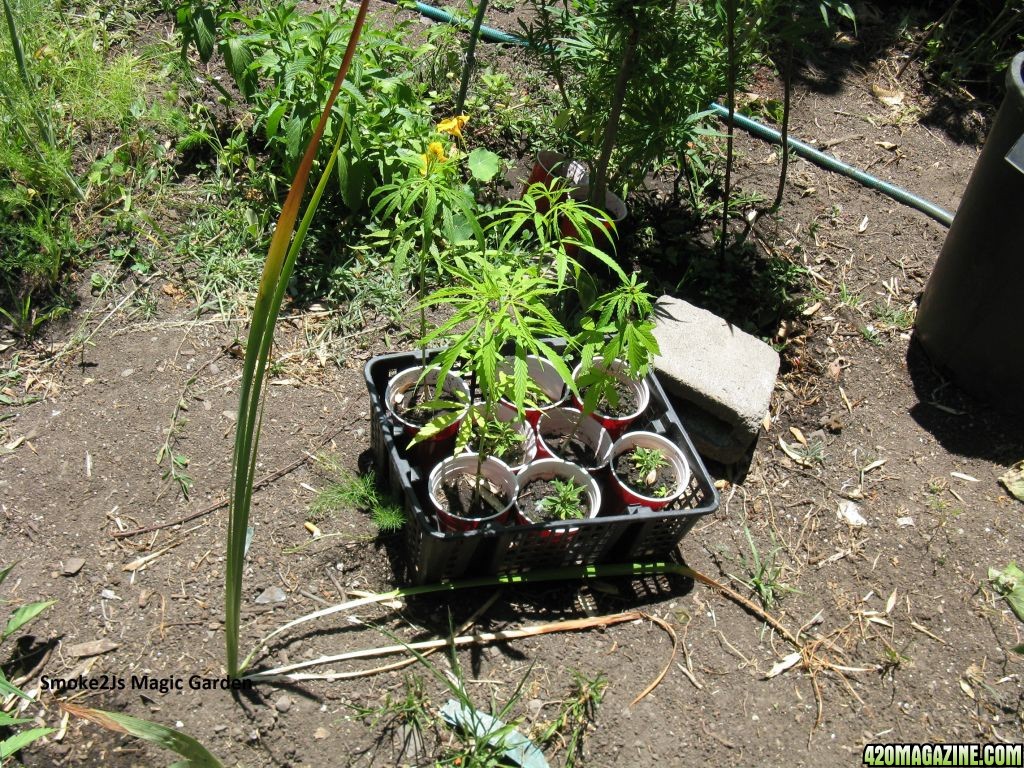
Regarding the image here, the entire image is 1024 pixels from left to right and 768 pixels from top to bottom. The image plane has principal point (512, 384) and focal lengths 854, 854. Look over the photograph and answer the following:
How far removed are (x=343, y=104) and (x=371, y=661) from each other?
174 cm

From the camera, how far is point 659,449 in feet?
8.52

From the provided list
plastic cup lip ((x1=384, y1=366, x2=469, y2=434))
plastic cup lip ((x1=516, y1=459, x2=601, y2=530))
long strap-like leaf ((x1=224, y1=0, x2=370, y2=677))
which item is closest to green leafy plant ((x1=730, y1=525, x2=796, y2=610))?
plastic cup lip ((x1=516, y1=459, x2=601, y2=530))

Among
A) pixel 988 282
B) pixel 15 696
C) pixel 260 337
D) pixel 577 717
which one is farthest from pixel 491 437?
pixel 988 282

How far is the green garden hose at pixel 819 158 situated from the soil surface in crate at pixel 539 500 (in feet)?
6.55

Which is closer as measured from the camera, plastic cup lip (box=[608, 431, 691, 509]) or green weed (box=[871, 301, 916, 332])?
plastic cup lip (box=[608, 431, 691, 509])

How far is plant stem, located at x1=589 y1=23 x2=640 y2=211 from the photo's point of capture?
2.68 meters

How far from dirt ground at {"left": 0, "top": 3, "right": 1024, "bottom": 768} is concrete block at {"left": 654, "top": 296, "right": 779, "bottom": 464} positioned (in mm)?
172

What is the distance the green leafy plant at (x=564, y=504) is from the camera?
7.73 feet

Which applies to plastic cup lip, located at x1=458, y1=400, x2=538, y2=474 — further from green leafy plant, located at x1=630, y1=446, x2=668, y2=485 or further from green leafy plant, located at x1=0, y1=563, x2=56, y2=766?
green leafy plant, located at x1=0, y1=563, x2=56, y2=766

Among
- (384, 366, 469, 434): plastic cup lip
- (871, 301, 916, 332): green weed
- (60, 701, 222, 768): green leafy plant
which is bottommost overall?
(60, 701, 222, 768): green leafy plant

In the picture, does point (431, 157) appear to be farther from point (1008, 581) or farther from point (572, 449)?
point (1008, 581)

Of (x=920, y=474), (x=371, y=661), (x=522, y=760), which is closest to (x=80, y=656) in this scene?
(x=371, y=661)

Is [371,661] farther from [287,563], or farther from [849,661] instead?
[849,661]

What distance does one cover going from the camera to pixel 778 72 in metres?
4.18
